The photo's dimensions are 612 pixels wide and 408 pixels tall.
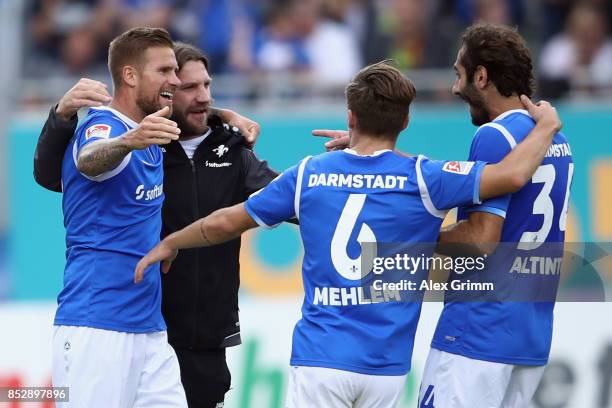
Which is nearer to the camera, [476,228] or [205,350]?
[476,228]

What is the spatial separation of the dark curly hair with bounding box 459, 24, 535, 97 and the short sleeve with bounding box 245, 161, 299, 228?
1092 mm

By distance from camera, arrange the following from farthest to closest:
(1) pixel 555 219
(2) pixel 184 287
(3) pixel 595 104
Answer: (3) pixel 595 104 → (2) pixel 184 287 → (1) pixel 555 219

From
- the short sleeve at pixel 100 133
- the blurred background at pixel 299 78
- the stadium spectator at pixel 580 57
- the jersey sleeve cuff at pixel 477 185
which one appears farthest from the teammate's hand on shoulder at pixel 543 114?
the stadium spectator at pixel 580 57

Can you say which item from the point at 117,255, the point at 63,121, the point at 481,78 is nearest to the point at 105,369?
the point at 117,255

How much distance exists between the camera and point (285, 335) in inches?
333

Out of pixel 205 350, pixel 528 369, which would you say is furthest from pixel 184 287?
pixel 528 369

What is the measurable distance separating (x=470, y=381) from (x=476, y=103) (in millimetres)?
1345

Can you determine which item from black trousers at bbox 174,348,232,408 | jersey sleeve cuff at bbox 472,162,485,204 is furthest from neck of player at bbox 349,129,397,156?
black trousers at bbox 174,348,232,408

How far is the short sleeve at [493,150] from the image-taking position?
5.30 m

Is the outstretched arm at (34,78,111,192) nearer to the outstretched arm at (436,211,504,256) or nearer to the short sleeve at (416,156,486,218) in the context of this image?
the short sleeve at (416,156,486,218)

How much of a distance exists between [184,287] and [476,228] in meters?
1.81

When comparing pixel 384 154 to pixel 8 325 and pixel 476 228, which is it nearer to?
pixel 476 228

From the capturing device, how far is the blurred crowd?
501 inches

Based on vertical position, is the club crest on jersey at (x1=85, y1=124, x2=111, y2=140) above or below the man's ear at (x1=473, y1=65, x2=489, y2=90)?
below
